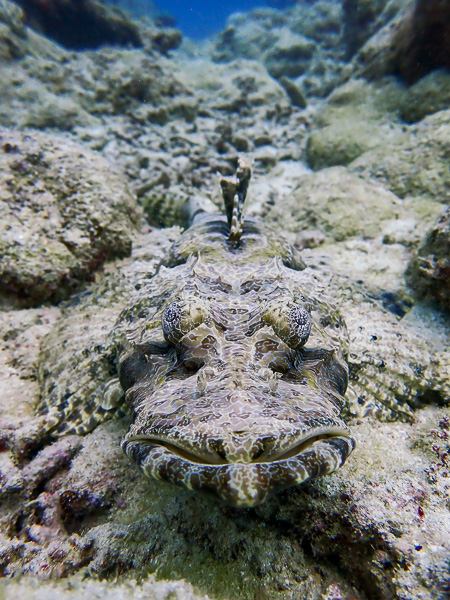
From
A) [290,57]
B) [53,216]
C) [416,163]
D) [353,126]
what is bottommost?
[53,216]

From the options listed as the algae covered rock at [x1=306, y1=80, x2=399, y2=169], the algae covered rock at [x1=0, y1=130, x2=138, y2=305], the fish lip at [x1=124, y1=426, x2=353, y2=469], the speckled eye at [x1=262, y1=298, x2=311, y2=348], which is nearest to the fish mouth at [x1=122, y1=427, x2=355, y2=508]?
the fish lip at [x1=124, y1=426, x2=353, y2=469]

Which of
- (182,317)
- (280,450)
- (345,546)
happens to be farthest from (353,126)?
(345,546)

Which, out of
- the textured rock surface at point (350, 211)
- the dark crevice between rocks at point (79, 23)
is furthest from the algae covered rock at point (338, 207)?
the dark crevice between rocks at point (79, 23)

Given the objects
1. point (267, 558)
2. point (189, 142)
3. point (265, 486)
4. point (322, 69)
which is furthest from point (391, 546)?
point (322, 69)

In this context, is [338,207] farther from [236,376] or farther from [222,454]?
[222,454]

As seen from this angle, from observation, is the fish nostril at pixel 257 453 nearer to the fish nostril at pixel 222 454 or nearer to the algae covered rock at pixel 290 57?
the fish nostril at pixel 222 454

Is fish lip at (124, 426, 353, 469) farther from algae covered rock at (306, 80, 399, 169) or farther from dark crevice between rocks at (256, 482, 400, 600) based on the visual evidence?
algae covered rock at (306, 80, 399, 169)
